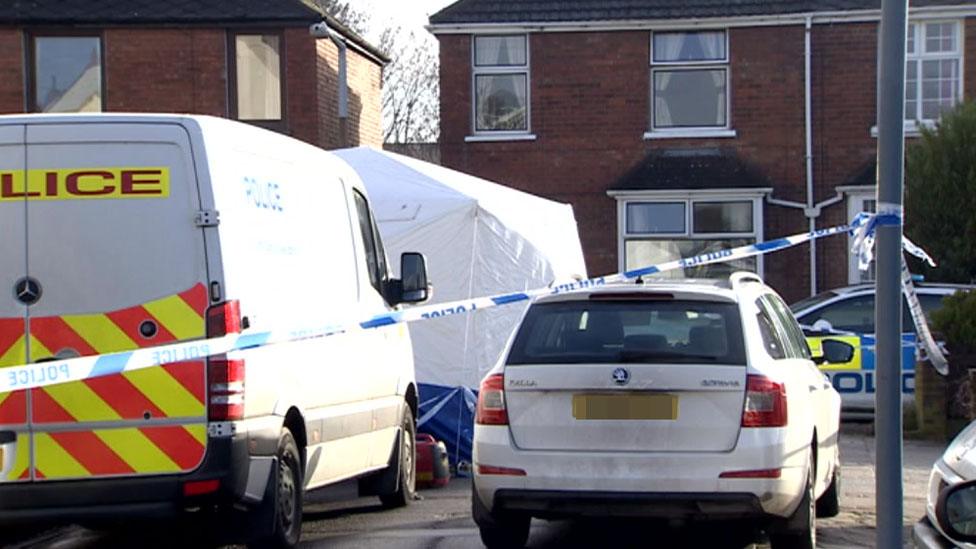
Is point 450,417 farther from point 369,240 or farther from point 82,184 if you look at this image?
point 82,184

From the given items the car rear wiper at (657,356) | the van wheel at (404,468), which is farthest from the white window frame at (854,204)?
the car rear wiper at (657,356)

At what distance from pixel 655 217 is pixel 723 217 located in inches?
42.9

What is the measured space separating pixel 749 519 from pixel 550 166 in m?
17.2

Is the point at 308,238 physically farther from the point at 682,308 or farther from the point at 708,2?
the point at 708,2

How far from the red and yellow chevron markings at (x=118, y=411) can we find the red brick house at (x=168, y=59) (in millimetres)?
16282

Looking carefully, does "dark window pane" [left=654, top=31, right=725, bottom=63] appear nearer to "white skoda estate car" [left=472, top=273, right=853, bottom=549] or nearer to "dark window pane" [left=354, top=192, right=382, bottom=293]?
"dark window pane" [left=354, top=192, right=382, bottom=293]

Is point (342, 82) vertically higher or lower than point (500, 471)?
higher

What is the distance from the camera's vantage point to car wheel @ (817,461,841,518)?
10.3 m

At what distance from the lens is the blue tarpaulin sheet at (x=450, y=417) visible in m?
13.3

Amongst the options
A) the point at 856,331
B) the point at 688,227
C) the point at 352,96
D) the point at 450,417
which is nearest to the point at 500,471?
the point at 450,417

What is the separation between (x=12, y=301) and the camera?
24.7 feet

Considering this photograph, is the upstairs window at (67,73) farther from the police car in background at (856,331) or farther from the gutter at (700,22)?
the police car in background at (856,331)

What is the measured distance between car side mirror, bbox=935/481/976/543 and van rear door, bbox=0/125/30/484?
4728 millimetres

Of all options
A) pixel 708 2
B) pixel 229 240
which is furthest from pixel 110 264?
pixel 708 2
